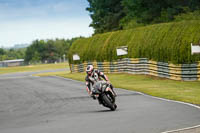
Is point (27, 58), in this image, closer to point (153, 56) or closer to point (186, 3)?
point (186, 3)

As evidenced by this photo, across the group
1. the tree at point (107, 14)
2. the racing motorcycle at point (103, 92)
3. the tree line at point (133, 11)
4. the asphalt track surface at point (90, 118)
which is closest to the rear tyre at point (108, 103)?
the racing motorcycle at point (103, 92)

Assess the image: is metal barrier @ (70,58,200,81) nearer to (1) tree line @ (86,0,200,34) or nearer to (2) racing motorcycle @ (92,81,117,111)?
(2) racing motorcycle @ (92,81,117,111)

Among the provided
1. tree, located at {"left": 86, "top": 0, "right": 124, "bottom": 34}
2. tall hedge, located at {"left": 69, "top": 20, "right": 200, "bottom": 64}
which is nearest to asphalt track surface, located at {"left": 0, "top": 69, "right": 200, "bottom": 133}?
tall hedge, located at {"left": 69, "top": 20, "right": 200, "bottom": 64}

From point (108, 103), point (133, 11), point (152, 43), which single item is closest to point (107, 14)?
point (133, 11)

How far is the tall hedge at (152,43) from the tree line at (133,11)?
511 inches

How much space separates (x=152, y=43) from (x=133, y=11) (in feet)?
96.0

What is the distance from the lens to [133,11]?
60625mm

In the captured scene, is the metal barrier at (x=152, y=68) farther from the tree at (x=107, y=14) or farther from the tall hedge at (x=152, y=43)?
the tree at (x=107, y=14)

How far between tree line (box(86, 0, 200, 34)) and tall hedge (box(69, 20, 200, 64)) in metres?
13.0

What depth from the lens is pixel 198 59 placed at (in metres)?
25.4

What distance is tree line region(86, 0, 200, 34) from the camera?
54.8 m

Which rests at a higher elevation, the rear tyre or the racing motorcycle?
the racing motorcycle

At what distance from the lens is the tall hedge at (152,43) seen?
26591mm

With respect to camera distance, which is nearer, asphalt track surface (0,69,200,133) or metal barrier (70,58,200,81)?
asphalt track surface (0,69,200,133)
